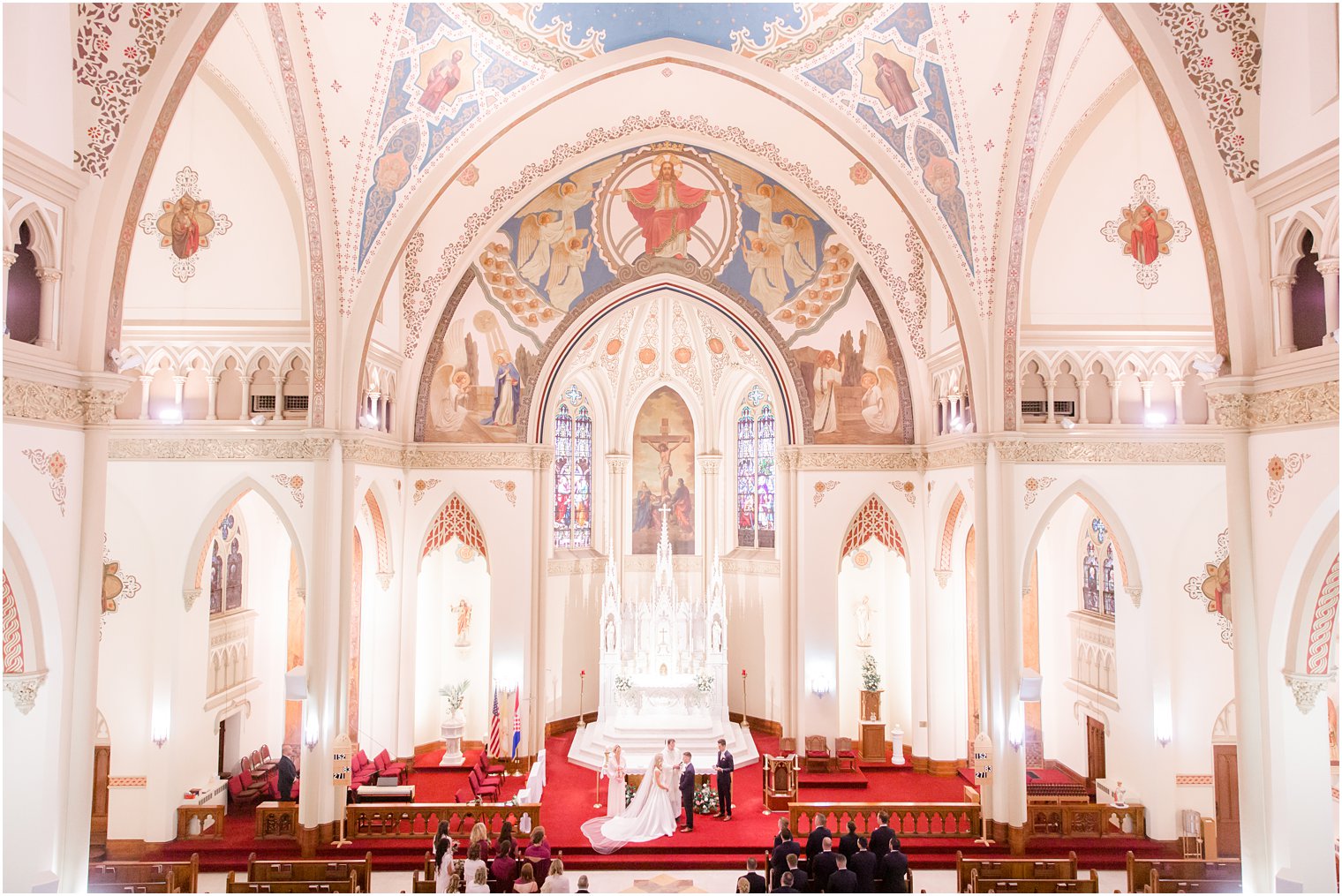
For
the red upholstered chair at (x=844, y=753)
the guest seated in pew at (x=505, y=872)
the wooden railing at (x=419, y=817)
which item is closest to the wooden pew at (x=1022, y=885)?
the guest seated in pew at (x=505, y=872)

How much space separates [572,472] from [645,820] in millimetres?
10946

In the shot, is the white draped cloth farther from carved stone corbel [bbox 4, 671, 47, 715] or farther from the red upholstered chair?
carved stone corbel [bbox 4, 671, 47, 715]

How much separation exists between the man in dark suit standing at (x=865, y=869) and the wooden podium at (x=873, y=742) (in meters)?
9.23

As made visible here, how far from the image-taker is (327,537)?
15.0 metres

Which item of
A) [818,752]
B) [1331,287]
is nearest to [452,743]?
[818,752]

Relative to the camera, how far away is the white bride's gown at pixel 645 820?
15298 millimetres

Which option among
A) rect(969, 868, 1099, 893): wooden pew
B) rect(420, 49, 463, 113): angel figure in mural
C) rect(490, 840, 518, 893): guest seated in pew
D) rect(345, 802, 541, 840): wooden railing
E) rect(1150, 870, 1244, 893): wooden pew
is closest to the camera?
rect(490, 840, 518, 893): guest seated in pew

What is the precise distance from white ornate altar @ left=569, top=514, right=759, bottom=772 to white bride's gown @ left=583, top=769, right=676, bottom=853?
379 centimetres

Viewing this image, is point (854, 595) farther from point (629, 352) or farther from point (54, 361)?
point (54, 361)

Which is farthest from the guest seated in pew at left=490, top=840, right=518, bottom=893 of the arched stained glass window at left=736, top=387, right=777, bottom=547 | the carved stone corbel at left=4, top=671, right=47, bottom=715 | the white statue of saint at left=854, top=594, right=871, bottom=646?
the arched stained glass window at left=736, top=387, right=777, bottom=547

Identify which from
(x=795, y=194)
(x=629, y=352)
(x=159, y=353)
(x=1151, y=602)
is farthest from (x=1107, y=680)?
(x=159, y=353)

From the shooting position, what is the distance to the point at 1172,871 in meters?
12.5

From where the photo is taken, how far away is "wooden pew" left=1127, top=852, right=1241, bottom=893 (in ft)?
40.2

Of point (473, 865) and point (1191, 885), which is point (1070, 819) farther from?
point (473, 865)
